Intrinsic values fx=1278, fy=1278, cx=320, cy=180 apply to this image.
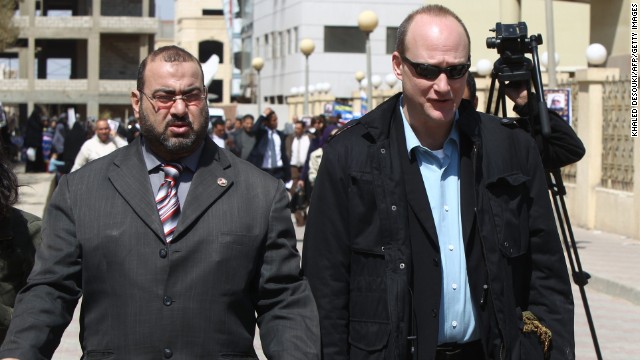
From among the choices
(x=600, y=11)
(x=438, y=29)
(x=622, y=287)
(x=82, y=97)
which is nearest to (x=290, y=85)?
(x=82, y=97)

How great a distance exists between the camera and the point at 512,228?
4.39 meters

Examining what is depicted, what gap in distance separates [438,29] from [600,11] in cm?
2863

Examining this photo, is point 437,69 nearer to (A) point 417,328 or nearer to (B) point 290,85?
(A) point 417,328

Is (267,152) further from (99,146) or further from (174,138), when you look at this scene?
(174,138)

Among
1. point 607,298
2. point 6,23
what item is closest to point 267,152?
point 607,298

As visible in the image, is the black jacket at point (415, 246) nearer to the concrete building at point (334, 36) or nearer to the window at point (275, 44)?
the concrete building at point (334, 36)

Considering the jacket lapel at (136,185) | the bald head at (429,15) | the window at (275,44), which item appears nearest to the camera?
the jacket lapel at (136,185)

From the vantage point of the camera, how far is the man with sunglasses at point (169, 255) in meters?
4.10

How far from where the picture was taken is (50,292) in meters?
4.14

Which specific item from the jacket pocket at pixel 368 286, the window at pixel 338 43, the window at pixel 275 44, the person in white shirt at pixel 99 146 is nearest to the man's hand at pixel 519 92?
the jacket pocket at pixel 368 286

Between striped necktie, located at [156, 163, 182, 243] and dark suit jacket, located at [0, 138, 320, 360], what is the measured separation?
0.14 ft

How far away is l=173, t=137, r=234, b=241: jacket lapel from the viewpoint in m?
4.18

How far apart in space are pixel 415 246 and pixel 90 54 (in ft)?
222

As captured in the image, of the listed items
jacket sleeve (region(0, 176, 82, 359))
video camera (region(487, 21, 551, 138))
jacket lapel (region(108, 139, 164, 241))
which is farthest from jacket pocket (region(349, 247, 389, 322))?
video camera (region(487, 21, 551, 138))
